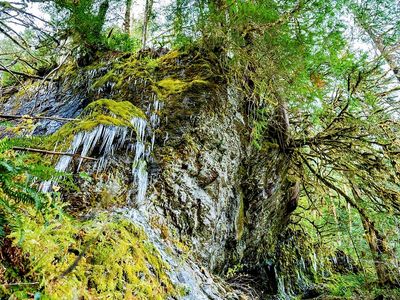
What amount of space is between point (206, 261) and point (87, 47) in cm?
447

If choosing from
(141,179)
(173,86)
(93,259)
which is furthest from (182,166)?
(93,259)

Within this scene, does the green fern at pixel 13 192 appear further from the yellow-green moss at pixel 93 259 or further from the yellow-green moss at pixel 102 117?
the yellow-green moss at pixel 102 117

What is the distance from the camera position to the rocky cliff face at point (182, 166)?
Answer: 108 inches

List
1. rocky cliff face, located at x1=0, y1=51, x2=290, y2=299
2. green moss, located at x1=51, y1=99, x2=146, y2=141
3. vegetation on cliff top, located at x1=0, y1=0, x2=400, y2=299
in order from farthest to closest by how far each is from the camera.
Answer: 1. green moss, located at x1=51, y1=99, x2=146, y2=141
2. rocky cliff face, located at x1=0, y1=51, x2=290, y2=299
3. vegetation on cliff top, located at x1=0, y1=0, x2=400, y2=299

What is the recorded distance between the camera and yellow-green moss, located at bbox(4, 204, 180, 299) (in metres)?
1.45

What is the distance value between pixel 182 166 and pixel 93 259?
1.78 metres

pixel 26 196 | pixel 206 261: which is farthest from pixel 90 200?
pixel 206 261

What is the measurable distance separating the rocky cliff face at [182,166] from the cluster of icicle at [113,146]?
0.5 inches

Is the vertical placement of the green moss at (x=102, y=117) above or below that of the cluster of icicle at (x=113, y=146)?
above

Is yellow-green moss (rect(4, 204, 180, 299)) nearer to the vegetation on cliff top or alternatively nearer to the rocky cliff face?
A: the vegetation on cliff top

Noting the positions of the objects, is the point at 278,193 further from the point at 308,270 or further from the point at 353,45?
the point at 308,270

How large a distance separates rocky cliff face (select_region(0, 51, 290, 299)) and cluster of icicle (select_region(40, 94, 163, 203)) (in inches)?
0.5

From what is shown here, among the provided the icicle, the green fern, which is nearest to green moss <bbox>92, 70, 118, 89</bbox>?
the icicle

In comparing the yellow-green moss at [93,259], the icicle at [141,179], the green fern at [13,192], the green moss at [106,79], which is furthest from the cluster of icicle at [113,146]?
the green moss at [106,79]
